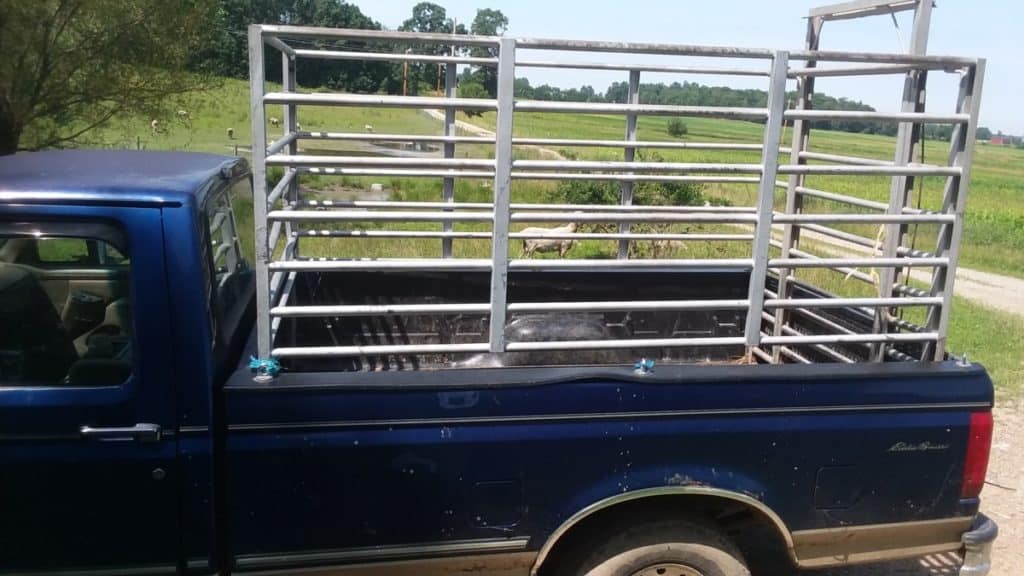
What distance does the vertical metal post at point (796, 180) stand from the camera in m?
4.11

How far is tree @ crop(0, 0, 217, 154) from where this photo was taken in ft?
44.3

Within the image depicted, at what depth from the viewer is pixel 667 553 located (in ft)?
9.53

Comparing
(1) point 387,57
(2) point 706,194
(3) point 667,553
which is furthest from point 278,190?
(2) point 706,194

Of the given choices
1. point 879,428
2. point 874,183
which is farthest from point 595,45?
point 874,183

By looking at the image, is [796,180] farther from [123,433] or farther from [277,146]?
[123,433]

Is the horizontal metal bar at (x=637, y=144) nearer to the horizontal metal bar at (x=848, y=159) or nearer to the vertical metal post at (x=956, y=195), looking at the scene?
the horizontal metal bar at (x=848, y=159)

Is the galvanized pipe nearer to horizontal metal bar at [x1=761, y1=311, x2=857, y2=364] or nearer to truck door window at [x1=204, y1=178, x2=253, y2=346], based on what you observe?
truck door window at [x1=204, y1=178, x2=253, y2=346]

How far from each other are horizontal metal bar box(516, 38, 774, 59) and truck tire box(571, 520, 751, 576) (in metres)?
1.69

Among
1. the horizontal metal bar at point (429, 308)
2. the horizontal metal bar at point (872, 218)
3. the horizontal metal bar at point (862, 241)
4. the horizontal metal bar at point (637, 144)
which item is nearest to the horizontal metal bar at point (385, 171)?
the horizontal metal bar at point (429, 308)

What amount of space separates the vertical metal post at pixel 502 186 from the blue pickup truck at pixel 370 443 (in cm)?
27

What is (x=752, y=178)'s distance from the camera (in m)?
4.08

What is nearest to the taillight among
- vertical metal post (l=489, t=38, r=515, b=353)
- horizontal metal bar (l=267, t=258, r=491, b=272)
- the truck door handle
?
vertical metal post (l=489, t=38, r=515, b=353)

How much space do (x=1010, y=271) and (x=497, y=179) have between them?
15.8 meters

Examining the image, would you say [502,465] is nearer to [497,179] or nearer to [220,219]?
[497,179]
